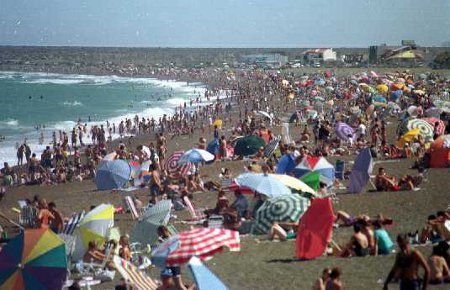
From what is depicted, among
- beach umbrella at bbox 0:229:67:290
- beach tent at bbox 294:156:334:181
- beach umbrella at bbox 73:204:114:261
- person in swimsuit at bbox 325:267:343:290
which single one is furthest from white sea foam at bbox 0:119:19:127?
person in swimsuit at bbox 325:267:343:290

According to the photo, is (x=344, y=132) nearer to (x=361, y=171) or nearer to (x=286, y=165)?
(x=286, y=165)

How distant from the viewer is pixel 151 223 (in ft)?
33.3

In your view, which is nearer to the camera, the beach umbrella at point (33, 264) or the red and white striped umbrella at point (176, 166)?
the beach umbrella at point (33, 264)

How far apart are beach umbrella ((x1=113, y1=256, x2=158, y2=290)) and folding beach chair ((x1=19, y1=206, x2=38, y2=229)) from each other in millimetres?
5311

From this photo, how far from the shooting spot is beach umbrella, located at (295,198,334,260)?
8430 mm

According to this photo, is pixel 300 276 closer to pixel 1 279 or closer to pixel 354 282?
pixel 354 282

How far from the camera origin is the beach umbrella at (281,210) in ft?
32.3

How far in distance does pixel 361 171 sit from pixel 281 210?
3.19m

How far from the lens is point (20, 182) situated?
A: 2059 centimetres

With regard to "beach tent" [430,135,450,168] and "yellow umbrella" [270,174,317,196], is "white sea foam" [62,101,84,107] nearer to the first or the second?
"beach tent" [430,135,450,168]

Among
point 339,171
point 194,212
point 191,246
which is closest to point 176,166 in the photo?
point 194,212

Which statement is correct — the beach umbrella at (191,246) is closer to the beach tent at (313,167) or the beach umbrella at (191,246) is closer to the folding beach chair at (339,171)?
the beach tent at (313,167)

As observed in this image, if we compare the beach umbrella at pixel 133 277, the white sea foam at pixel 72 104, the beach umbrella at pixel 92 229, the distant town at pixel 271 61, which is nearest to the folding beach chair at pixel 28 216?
the beach umbrella at pixel 92 229

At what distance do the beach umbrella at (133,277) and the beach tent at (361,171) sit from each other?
593cm
